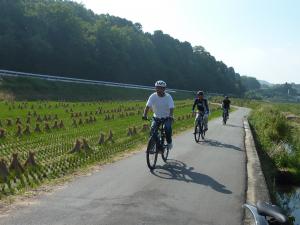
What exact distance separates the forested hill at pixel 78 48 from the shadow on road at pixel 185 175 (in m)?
46.0

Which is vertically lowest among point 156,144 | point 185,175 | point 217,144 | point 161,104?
point 217,144

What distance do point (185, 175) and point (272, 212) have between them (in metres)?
7.01

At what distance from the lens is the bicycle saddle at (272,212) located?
12.1ft

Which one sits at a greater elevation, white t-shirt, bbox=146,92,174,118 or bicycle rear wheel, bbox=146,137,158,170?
white t-shirt, bbox=146,92,174,118

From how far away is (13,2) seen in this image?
60.4 m

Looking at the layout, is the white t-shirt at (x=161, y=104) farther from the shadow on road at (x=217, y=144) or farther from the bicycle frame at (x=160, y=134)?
the shadow on road at (x=217, y=144)

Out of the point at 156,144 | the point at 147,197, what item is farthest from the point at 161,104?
the point at 147,197

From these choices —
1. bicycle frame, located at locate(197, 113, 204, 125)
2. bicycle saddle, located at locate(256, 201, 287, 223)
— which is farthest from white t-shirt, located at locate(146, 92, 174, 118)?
bicycle saddle, located at locate(256, 201, 287, 223)

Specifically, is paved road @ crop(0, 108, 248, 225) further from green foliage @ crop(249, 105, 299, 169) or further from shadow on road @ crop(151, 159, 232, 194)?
green foliage @ crop(249, 105, 299, 169)

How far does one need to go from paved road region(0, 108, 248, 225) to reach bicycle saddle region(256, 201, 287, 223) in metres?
3.03

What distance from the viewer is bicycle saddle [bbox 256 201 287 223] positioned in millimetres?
→ 3697

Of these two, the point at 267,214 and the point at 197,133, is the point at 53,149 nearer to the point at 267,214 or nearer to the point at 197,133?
the point at 197,133

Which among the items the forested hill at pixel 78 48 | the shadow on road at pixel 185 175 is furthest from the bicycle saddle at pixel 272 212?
the forested hill at pixel 78 48

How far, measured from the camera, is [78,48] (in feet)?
224
